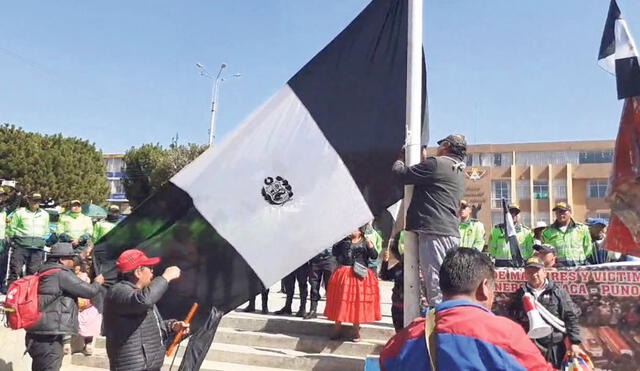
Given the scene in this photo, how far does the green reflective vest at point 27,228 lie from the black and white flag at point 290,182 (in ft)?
23.0

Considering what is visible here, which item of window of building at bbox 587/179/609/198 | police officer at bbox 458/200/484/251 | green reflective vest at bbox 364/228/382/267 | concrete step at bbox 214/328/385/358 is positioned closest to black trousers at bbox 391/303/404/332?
concrete step at bbox 214/328/385/358

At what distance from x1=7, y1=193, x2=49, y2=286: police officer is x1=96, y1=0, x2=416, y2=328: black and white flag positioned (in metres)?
7.00

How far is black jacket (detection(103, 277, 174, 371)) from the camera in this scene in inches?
138

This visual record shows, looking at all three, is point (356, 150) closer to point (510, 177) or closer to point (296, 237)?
point (296, 237)

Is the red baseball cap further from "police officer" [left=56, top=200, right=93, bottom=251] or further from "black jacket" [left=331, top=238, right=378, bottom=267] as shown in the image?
"police officer" [left=56, top=200, right=93, bottom=251]

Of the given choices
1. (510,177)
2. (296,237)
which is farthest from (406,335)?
(510,177)

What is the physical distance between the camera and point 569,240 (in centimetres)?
742

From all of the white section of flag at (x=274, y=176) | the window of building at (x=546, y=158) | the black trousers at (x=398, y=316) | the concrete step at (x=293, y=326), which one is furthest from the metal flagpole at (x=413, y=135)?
the window of building at (x=546, y=158)

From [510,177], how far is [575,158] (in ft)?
19.9

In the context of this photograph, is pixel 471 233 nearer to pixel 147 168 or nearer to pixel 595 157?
pixel 147 168

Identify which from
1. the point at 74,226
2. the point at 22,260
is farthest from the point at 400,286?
the point at 22,260

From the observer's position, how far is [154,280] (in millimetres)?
3572

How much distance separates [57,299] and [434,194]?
11.8 ft

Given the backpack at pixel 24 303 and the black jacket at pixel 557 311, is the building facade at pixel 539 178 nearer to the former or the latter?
the black jacket at pixel 557 311
